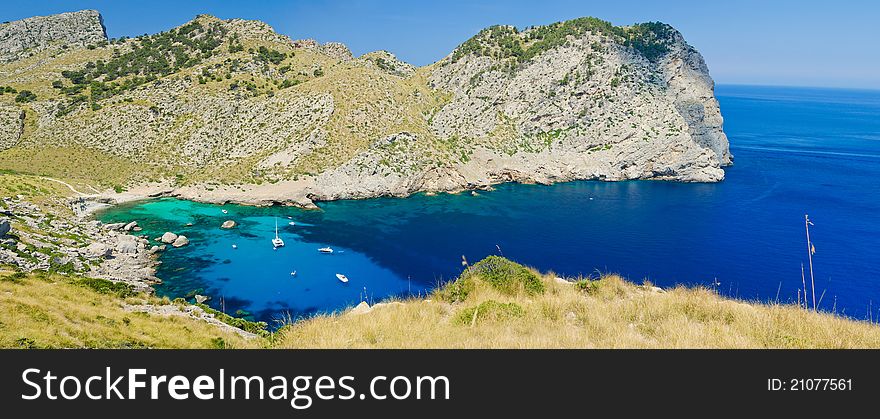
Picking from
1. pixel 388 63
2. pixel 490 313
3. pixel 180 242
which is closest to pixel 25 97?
pixel 180 242

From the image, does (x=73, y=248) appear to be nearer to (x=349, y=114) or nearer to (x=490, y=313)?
(x=490, y=313)

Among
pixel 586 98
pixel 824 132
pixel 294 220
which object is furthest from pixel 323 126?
pixel 824 132

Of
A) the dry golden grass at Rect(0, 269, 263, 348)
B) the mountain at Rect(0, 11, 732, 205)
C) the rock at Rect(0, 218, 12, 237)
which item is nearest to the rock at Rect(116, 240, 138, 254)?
the rock at Rect(0, 218, 12, 237)

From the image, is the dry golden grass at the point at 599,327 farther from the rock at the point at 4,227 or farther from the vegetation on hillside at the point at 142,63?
the vegetation on hillside at the point at 142,63

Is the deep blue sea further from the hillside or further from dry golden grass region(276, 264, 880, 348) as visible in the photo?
dry golden grass region(276, 264, 880, 348)

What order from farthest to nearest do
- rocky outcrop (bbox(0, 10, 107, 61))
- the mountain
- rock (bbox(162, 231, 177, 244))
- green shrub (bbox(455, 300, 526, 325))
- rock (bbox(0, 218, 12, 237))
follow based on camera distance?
1. rocky outcrop (bbox(0, 10, 107, 61))
2. the mountain
3. rock (bbox(162, 231, 177, 244))
4. rock (bbox(0, 218, 12, 237))
5. green shrub (bbox(455, 300, 526, 325))

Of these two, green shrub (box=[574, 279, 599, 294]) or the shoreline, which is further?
the shoreline

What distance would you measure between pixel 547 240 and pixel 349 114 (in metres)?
47.3

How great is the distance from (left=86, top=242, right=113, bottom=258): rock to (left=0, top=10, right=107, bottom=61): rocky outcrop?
11719 centimetres

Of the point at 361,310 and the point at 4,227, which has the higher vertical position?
the point at 361,310

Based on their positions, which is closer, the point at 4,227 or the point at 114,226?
the point at 4,227

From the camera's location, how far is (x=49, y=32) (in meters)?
130

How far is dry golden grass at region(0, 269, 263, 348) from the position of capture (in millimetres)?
12969

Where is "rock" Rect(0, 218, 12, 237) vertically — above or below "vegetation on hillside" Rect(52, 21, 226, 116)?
below
